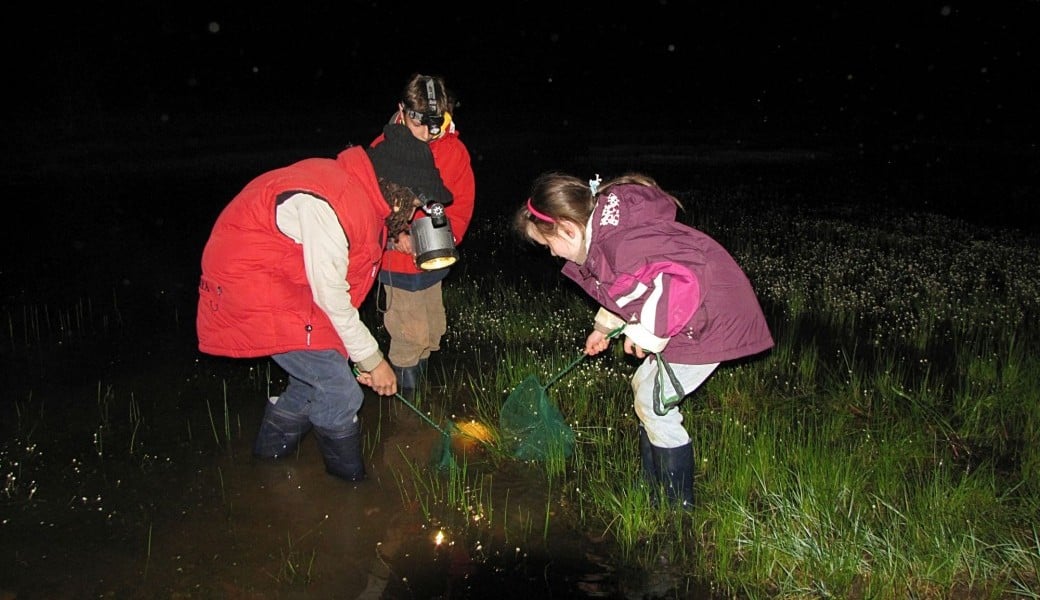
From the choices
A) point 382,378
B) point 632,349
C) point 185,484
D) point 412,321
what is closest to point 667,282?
point 632,349

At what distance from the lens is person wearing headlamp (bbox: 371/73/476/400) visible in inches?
140

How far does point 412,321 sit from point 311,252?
1.48 m

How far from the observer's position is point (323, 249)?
277cm

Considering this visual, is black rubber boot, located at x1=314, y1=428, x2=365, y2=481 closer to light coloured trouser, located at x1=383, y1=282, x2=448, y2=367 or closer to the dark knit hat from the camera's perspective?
light coloured trouser, located at x1=383, y1=282, x2=448, y2=367

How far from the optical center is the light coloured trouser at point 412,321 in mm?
4178

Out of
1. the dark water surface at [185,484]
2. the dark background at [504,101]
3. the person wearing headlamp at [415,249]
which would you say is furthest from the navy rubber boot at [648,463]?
the dark background at [504,101]

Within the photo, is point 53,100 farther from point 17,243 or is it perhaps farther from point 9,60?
point 17,243

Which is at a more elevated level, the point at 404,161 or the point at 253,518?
the point at 404,161

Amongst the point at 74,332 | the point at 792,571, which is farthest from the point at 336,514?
the point at 74,332

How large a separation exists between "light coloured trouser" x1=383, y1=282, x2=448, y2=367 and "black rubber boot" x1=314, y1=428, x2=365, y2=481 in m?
0.83

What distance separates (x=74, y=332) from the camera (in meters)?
5.50

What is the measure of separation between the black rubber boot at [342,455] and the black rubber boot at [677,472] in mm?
1365

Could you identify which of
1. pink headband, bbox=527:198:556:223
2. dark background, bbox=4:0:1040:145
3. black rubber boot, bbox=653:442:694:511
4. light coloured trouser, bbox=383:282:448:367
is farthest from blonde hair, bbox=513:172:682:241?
dark background, bbox=4:0:1040:145

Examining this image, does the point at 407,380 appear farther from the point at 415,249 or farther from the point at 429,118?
the point at 429,118
